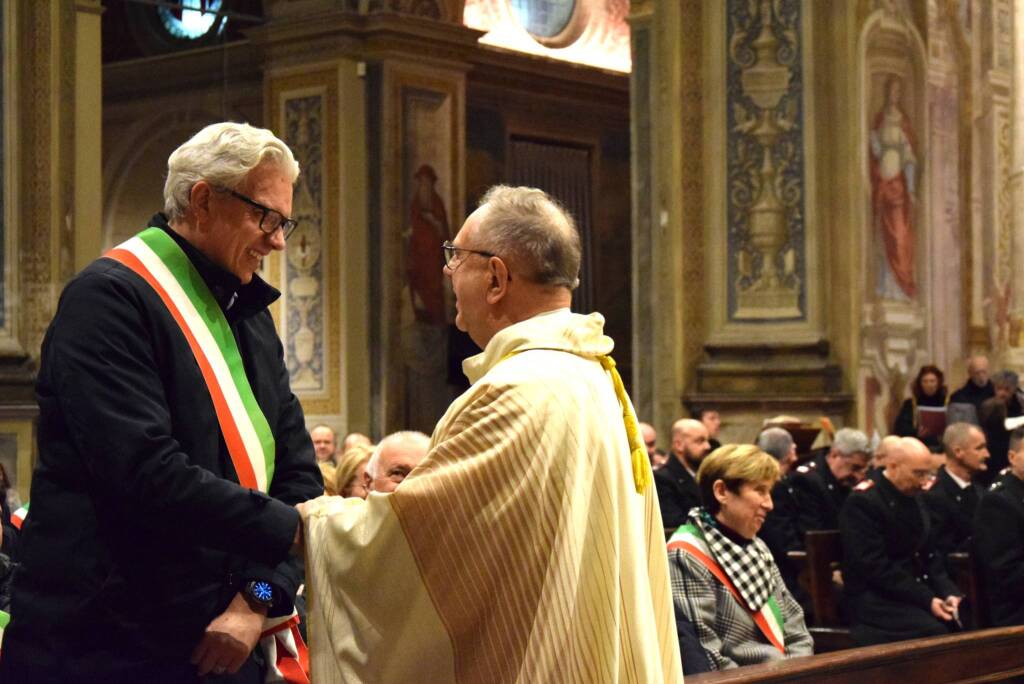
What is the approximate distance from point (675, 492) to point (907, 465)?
6.08 ft

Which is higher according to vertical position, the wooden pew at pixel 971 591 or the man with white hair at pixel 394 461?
the man with white hair at pixel 394 461

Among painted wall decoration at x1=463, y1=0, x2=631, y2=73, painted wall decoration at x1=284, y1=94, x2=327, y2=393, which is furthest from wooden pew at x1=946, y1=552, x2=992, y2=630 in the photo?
painted wall decoration at x1=463, y1=0, x2=631, y2=73

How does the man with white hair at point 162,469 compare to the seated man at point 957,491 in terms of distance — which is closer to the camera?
the man with white hair at point 162,469

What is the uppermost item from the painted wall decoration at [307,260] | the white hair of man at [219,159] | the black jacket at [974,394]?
the painted wall decoration at [307,260]

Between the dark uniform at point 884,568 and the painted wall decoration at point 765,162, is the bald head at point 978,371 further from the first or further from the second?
the dark uniform at point 884,568

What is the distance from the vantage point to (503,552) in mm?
2912

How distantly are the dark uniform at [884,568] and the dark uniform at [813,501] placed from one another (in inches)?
63.1

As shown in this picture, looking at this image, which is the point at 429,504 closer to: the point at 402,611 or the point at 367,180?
the point at 402,611

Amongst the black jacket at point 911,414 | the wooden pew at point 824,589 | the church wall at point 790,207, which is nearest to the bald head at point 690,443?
the church wall at point 790,207

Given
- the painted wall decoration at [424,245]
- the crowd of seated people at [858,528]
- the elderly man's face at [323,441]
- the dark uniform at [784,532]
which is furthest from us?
the painted wall decoration at [424,245]

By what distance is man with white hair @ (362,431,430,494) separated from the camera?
489 cm

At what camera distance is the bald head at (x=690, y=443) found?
10.7 meters

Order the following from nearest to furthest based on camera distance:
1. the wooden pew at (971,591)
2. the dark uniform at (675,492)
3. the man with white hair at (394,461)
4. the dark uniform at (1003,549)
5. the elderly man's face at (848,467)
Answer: the man with white hair at (394,461)
the dark uniform at (1003,549)
the wooden pew at (971,591)
the dark uniform at (675,492)
the elderly man's face at (848,467)

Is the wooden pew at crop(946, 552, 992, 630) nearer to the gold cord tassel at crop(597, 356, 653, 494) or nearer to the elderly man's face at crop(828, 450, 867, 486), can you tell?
the elderly man's face at crop(828, 450, 867, 486)
